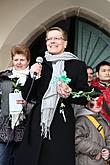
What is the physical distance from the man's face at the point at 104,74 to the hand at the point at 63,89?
45.1 inches

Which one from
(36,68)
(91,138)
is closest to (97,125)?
(91,138)

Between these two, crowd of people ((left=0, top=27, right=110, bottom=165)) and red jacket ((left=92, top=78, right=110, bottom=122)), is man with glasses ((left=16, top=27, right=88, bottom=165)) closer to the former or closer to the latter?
crowd of people ((left=0, top=27, right=110, bottom=165))

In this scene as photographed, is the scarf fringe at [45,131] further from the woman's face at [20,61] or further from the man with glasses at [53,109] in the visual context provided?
the woman's face at [20,61]

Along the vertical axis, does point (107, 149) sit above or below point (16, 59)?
below

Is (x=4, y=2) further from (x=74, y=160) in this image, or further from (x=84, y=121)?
(x=74, y=160)

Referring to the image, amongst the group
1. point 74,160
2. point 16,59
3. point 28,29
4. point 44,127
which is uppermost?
point 28,29

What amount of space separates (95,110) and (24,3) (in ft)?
7.65

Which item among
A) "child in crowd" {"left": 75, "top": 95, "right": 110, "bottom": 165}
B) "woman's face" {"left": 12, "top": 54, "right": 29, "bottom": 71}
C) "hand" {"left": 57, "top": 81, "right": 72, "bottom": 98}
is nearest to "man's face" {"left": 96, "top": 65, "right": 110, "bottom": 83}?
"child in crowd" {"left": 75, "top": 95, "right": 110, "bottom": 165}


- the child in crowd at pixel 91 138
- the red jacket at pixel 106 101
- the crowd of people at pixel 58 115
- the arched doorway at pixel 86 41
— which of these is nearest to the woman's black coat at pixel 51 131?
the crowd of people at pixel 58 115

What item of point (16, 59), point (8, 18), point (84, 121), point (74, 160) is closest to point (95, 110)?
point (84, 121)

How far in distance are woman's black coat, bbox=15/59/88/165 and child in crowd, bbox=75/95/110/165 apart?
20 centimetres

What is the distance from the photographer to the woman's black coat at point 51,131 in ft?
9.24

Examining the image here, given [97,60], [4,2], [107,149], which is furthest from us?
[97,60]

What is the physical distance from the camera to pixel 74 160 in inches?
113
